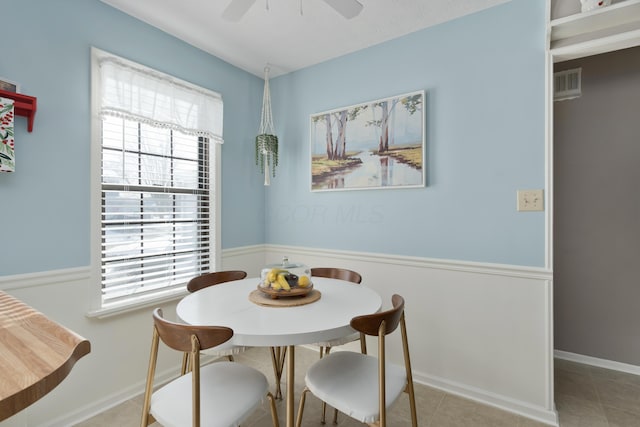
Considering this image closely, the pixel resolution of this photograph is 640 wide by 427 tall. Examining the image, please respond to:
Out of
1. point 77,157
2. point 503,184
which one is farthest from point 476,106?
point 77,157

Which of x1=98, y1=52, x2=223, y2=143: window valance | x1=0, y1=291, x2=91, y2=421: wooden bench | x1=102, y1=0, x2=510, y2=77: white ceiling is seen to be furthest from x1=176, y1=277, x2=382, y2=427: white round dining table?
x1=102, y1=0, x2=510, y2=77: white ceiling

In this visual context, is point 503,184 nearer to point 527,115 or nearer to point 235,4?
point 527,115

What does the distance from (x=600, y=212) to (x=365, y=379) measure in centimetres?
235

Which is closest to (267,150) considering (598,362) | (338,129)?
(338,129)

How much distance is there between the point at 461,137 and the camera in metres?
2.20

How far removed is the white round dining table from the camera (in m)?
1.25

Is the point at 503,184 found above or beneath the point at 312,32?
beneath

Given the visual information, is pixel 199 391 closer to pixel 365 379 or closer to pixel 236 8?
pixel 365 379

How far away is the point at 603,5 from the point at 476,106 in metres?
0.74

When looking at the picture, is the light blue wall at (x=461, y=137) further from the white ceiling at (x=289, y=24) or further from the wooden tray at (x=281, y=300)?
the wooden tray at (x=281, y=300)

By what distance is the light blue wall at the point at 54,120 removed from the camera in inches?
66.2

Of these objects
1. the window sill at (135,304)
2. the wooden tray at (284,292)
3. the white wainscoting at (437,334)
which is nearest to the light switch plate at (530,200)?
the white wainscoting at (437,334)

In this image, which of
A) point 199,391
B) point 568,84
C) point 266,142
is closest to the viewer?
point 199,391

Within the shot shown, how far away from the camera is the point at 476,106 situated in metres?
2.15
